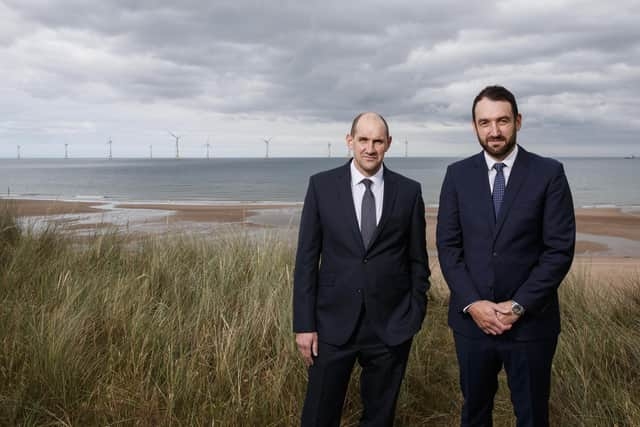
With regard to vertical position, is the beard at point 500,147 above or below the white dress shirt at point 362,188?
above

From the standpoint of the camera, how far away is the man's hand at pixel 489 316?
255 centimetres

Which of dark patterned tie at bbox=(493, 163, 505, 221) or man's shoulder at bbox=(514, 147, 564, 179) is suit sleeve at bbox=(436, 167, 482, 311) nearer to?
dark patterned tie at bbox=(493, 163, 505, 221)

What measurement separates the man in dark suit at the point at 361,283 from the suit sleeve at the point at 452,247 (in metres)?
0.13

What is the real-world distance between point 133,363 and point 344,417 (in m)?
1.55

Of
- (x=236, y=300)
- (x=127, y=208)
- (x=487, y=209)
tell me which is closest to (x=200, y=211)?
(x=127, y=208)

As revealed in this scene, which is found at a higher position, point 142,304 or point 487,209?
point 487,209

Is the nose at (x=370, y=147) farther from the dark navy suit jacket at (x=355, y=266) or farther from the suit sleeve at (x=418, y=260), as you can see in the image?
the suit sleeve at (x=418, y=260)

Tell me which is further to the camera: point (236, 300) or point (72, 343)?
point (236, 300)

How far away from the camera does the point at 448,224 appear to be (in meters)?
2.80

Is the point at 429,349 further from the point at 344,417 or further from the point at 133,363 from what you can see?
the point at 133,363

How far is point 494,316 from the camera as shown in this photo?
2.55 metres

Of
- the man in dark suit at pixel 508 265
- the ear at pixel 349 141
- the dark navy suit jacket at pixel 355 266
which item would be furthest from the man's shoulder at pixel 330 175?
the man in dark suit at pixel 508 265

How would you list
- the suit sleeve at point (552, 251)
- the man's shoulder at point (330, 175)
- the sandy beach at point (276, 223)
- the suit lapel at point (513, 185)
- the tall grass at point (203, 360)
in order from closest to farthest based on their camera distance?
the suit sleeve at point (552, 251) → the suit lapel at point (513, 185) → the man's shoulder at point (330, 175) → the tall grass at point (203, 360) → the sandy beach at point (276, 223)

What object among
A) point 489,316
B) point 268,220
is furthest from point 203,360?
point 268,220
